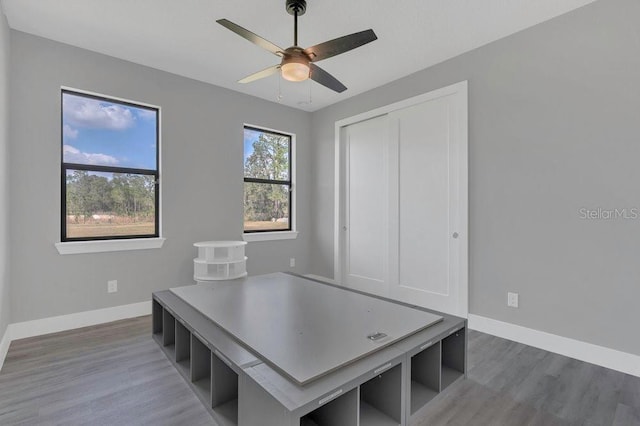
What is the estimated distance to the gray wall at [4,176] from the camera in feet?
7.33

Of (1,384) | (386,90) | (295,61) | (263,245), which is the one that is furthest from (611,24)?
(1,384)

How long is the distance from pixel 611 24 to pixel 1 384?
4.77 m

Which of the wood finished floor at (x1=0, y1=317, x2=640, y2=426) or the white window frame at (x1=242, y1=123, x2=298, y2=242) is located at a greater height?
the white window frame at (x1=242, y1=123, x2=298, y2=242)

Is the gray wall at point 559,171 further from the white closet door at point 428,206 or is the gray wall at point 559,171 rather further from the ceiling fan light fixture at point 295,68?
the ceiling fan light fixture at point 295,68

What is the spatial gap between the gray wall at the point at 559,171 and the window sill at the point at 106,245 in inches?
129

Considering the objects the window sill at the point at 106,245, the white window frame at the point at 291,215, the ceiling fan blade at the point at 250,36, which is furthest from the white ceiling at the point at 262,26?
the window sill at the point at 106,245

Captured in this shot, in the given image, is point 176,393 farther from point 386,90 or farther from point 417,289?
point 386,90

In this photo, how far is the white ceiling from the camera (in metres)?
2.28

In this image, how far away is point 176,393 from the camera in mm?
1870

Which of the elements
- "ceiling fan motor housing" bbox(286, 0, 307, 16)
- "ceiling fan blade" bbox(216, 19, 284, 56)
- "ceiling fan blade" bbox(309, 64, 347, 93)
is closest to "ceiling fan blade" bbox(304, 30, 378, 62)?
"ceiling fan blade" bbox(309, 64, 347, 93)

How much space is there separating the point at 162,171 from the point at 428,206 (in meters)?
2.91

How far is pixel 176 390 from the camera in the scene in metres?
1.90

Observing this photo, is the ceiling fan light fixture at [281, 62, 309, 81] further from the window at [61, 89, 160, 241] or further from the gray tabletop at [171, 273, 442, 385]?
the window at [61, 89, 160, 241]

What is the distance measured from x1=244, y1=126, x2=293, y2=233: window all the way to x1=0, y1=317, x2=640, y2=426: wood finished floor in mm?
2094
